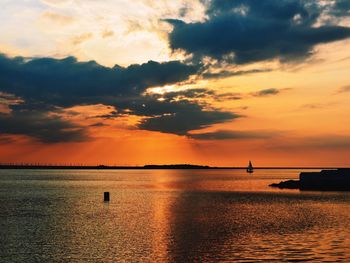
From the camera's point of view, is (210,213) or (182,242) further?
(210,213)

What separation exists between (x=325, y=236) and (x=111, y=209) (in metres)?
39.8

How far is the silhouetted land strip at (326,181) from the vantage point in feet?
436

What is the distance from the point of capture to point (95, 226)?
171ft

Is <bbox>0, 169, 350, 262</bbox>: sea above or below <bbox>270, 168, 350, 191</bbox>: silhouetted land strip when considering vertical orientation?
below

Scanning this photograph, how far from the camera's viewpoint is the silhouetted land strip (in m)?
133

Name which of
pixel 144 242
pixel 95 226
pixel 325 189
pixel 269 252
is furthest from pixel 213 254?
pixel 325 189

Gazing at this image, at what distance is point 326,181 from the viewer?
13788cm

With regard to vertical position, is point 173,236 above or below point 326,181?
below

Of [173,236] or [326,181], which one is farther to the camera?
[326,181]

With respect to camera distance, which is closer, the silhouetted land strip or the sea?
the sea

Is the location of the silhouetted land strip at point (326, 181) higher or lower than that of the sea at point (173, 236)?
higher

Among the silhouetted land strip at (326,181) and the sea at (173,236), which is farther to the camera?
the silhouetted land strip at (326,181)

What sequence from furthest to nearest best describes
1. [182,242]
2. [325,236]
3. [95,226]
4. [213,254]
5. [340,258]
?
[95,226]
[325,236]
[182,242]
[213,254]
[340,258]

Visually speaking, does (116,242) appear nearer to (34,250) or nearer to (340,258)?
(34,250)
